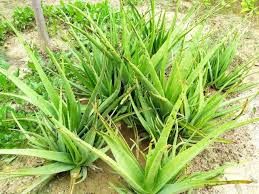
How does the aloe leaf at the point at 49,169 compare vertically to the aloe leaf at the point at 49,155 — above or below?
below

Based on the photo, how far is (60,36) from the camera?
3516 mm

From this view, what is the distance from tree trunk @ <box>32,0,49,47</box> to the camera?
311 cm

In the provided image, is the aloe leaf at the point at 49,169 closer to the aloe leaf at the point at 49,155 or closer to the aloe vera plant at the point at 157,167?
the aloe leaf at the point at 49,155

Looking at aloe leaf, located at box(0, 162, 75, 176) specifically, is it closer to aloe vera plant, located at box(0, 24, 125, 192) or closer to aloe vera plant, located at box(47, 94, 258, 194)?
aloe vera plant, located at box(0, 24, 125, 192)

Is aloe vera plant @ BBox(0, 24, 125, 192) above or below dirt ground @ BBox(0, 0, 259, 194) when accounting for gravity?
above

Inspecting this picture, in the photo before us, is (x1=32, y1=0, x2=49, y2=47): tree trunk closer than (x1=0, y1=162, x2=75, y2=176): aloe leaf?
No

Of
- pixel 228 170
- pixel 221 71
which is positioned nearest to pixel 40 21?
pixel 221 71

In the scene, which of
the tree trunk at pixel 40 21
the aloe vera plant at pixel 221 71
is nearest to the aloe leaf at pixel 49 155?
the aloe vera plant at pixel 221 71

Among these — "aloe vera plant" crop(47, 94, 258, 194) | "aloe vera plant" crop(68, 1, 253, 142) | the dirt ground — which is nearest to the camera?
"aloe vera plant" crop(47, 94, 258, 194)

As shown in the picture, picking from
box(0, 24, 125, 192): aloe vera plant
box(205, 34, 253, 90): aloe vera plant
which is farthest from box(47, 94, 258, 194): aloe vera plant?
box(205, 34, 253, 90): aloe vera plant

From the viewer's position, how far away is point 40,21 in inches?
125

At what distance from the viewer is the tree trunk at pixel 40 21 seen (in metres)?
3.11

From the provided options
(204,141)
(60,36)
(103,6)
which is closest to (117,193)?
(204,141)

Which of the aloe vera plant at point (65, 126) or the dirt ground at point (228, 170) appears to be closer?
the aloe vera plant at point (65, 126)
